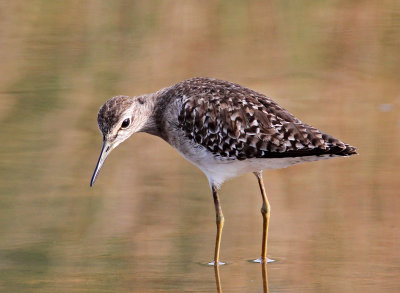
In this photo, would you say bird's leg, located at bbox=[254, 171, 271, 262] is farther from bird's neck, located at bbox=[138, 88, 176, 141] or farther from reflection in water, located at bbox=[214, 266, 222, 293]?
bird's neck, located at bbox=[138, 88, 176, 141]

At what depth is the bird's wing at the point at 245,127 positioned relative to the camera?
9.74 m

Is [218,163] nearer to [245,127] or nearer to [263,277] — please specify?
[245,127]

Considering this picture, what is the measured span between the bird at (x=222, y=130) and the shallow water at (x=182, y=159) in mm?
656

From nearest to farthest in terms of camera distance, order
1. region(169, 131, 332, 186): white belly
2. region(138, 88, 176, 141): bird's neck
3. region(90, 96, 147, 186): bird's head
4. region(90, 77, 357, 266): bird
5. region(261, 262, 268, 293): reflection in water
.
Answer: region(261, 262, 268, 293): reflection in water
region(90, 77, 357, 266): bird
region(169, 131, 332, 186): white belly
region(90, 96, 147, 186): bird's head
region(138, 88, 176, 141): bird's neck

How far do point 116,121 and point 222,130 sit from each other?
114 cm

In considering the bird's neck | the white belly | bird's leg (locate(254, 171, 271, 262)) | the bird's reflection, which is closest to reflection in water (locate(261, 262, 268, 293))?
the bird's reflection

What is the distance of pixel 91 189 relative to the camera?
12.3 metres

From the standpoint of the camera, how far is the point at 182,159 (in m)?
13.4

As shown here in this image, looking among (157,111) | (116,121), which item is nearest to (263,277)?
(116,121)

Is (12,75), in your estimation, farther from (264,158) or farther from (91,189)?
(264,158)

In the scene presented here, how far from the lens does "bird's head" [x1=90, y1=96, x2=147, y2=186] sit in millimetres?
10516

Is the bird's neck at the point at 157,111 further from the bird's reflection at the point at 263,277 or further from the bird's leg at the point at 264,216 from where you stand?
the bird's reflection at the point at 263,277

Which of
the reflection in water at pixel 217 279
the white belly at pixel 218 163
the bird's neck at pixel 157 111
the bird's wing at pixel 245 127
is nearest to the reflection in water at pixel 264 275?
the reflection in water at pixel 217 279

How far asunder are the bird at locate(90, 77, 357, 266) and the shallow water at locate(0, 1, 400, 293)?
656 mm
